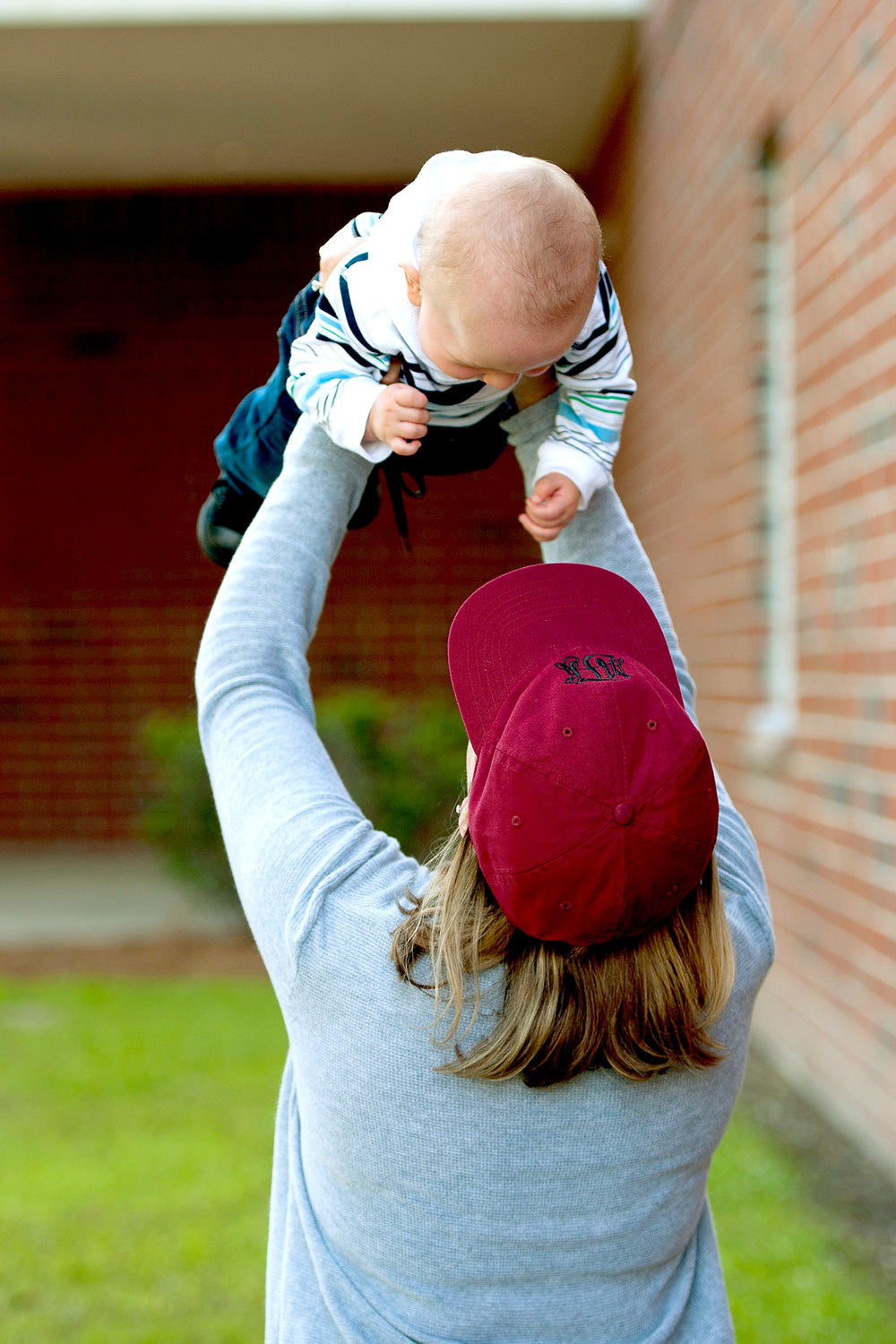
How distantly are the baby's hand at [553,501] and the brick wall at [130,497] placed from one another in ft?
24.6

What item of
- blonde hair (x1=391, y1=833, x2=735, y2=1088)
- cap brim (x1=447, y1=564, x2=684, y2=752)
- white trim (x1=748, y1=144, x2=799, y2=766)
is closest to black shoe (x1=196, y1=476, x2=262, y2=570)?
cap brim (x1=447, y1=564, x2=684, y2=752)

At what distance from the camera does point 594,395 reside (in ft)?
5.19

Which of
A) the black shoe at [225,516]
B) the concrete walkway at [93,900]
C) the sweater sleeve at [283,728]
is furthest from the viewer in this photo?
the concrete walkway at [93,900]

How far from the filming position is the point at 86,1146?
14.0ft

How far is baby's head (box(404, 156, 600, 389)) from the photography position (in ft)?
4.47

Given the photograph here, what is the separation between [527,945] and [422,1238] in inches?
13.2

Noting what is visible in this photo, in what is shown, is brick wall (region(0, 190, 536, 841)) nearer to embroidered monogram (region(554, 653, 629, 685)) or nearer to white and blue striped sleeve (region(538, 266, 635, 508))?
white and blue striped sleeve (region(538, 266, 635, 508))

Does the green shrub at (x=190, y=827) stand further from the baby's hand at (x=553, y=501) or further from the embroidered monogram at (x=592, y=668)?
the embroidered monogram at (x=592, y=668)

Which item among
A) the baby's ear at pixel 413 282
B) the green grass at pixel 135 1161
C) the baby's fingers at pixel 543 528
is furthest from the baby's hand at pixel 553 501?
the green grass at pixel 135 1161

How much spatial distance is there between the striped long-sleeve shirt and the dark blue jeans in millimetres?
90

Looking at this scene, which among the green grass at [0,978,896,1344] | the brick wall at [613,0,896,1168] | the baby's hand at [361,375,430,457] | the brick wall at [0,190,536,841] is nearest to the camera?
the baby's hand at [361,375,430,457]

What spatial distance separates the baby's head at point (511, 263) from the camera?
136 cm

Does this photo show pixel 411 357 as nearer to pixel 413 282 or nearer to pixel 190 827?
pixel 413 282

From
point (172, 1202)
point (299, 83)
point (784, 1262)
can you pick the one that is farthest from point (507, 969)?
point (299, 83)
